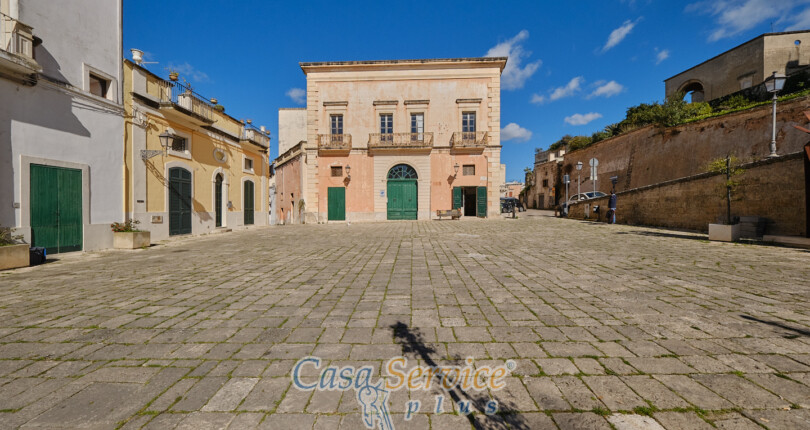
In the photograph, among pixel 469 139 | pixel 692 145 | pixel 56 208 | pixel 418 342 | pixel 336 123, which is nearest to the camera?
pixel 418 342

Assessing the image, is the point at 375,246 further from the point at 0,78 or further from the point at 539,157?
the point at 539,157

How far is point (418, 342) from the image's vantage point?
8.27 feet

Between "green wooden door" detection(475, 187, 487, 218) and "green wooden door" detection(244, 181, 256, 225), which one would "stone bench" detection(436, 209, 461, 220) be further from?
"green wooden door" detection(244, 181, 256, 225)

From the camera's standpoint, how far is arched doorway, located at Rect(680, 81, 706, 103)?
83.3 feet

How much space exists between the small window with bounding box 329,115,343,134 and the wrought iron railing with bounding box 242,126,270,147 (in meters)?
5.01

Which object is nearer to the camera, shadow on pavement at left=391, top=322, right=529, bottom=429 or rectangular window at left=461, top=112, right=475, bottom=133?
shadow on pavement at left=391, top=322, right=529, bottom=429

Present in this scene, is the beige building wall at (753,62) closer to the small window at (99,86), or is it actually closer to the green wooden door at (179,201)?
the green wooden door at (179,201)

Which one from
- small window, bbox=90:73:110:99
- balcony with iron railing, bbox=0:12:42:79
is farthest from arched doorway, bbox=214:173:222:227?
balcony with iron railing, bbox=0:12:42:79

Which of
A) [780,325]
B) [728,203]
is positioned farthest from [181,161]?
[728,203]

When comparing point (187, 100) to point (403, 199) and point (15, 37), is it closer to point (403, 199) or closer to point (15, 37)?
point (15, 37)

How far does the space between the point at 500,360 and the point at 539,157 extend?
51.6 meters

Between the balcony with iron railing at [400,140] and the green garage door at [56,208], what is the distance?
589 inches

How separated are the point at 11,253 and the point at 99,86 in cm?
571

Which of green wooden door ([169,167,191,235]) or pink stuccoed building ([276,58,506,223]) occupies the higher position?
pink stuccoed building ([276,58,506,223])
